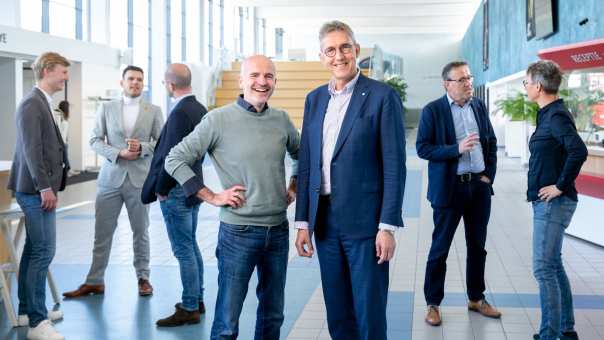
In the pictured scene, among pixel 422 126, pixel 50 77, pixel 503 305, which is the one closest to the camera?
pixel 50 77

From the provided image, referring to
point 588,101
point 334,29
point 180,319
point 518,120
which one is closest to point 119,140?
point 180,319

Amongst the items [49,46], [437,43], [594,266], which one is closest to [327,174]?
[594,266]

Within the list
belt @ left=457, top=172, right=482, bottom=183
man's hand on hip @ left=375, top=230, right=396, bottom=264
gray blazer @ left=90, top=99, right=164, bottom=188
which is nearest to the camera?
man's hand on hip @ left=375, top=230, right=396, bottom=264

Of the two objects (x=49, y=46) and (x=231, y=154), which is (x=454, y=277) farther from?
(x=49, y=46)

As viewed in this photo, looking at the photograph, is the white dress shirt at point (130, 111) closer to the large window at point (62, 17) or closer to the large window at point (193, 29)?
the large window at point (62, 17)

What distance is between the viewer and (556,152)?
12.4 feet

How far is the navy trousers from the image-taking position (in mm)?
2859

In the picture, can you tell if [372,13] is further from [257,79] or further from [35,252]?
[257,79]

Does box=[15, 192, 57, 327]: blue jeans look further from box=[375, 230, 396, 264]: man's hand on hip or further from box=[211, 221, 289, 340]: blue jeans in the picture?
box=[375, 230, 396, 264]: man's hand on hip

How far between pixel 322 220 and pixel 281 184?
0.24 metres

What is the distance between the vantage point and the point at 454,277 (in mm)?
5691

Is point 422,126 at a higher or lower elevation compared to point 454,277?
higher

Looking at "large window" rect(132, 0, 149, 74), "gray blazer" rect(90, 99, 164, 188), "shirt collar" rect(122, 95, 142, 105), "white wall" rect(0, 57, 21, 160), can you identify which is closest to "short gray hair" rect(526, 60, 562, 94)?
"gray blazer" rect(90, 99, 164, 188)

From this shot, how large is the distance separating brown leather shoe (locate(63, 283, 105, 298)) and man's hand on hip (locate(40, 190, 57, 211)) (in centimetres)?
121
